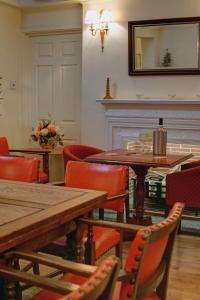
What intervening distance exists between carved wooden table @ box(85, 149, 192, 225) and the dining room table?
1.32 m

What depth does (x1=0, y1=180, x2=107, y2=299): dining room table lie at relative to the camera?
5.54ft

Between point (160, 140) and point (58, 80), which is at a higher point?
point (58, 80)

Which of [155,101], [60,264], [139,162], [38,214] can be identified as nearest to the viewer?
[60,264]

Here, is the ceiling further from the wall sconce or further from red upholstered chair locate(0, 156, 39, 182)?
red upholstered chair locate(0, 156, 39, 182)

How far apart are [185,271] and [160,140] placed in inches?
51.9

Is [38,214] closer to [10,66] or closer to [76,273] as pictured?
[76,273]

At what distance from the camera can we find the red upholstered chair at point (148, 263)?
1.46 m

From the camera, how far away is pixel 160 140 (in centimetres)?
410

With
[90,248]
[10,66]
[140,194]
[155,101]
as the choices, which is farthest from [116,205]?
[10,66]

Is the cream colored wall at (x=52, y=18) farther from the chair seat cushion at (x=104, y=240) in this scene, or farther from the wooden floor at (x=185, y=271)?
the chair seat cushion at (x=104, y=240)

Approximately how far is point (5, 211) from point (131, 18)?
400 cm

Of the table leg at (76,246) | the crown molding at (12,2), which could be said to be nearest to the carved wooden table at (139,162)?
the table leg at (76,246)

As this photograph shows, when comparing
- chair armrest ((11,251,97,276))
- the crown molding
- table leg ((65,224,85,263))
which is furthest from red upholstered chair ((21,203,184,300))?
the crown molding

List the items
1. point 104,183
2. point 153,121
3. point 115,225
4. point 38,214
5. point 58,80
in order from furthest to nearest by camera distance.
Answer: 1. point 58,80
2. point 153,121
3. point 104,183
4. point 115,225
5. point 38,214
